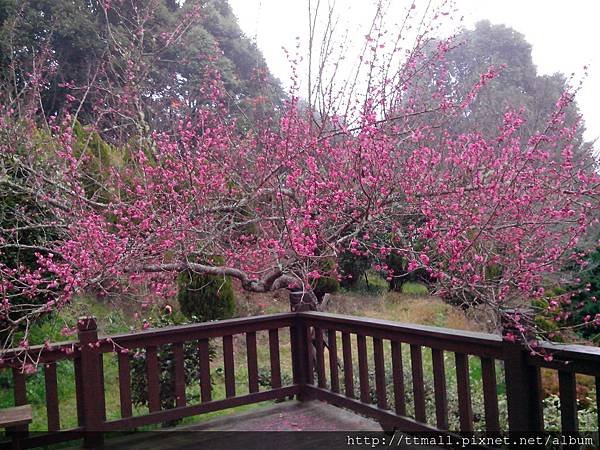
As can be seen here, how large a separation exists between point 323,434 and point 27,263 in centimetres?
266

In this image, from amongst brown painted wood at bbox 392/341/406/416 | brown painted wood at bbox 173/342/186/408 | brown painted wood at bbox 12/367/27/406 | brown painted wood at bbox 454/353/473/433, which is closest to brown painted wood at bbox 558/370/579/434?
brown painted wood at bbox 454/353/473/433

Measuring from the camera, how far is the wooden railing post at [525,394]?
223 centimetres

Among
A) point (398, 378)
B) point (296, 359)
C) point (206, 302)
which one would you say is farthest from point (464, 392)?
point (206, 302)

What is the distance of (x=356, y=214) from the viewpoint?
334 centimetres

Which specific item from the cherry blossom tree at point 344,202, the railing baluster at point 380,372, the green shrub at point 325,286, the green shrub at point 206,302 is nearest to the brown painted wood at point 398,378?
the railing baluster at point 380,372

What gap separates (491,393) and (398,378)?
619mm

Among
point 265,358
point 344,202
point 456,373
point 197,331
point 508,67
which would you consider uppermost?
point 508,67

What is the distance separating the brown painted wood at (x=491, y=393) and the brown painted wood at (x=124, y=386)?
1973mm

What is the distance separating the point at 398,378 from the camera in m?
2.92

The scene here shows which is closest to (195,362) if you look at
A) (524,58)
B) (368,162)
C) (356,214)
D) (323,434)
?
(323,434)

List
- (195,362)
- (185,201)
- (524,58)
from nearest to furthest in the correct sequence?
(185,201)
(195,362)
(524,58)

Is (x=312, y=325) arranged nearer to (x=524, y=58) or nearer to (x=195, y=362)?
(x=195, y=362)

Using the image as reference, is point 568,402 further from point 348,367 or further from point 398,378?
point 348,367

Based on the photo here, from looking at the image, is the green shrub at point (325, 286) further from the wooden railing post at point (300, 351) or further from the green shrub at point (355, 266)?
the wooden railing post at point (300, 351)
